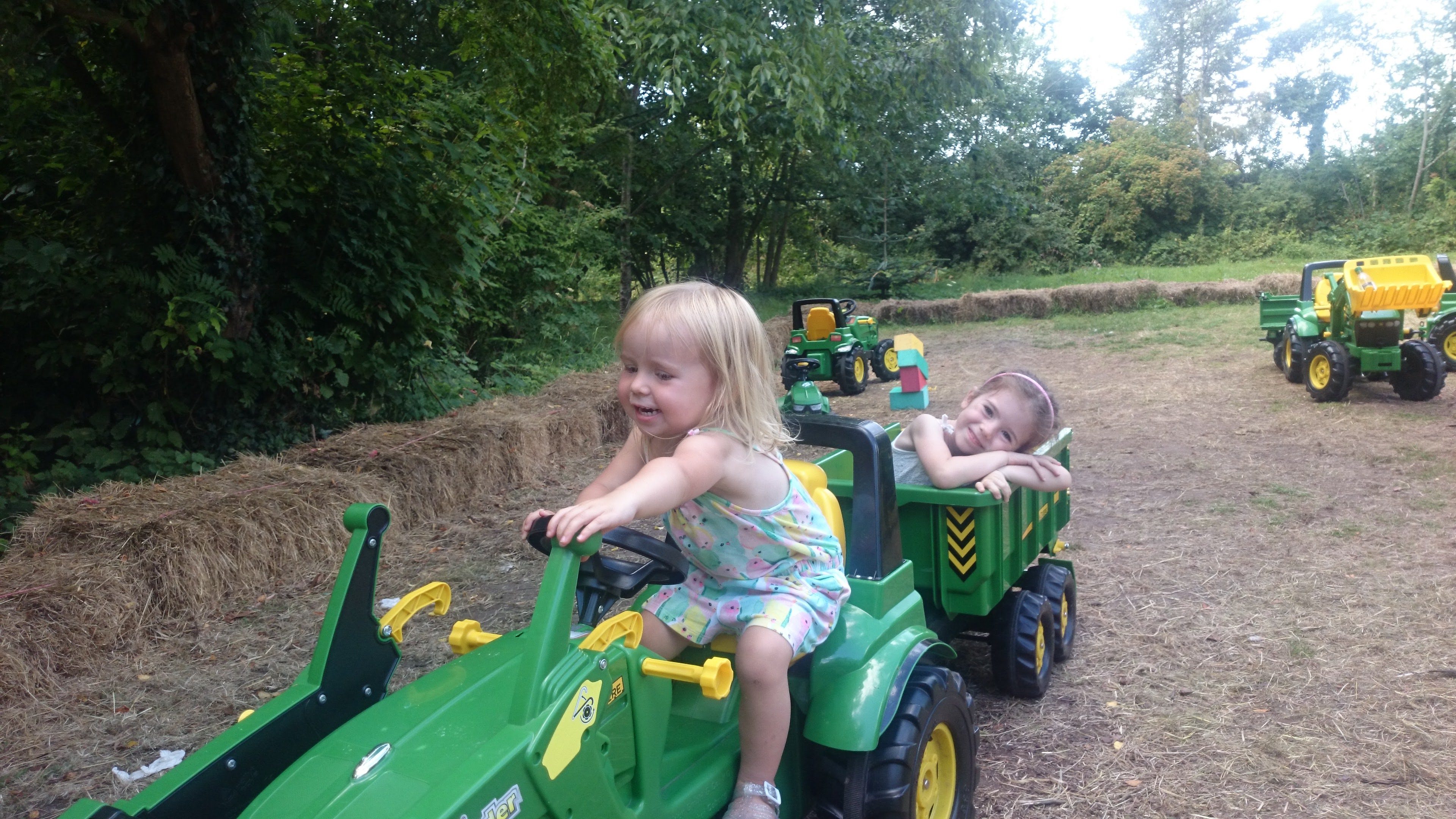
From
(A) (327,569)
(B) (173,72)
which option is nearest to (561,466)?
(A) (327,569)

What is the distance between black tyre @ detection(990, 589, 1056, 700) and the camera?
11.0ft

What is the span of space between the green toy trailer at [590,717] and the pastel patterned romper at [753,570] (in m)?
0.13

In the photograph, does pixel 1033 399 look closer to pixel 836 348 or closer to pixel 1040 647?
pixel 1040 647

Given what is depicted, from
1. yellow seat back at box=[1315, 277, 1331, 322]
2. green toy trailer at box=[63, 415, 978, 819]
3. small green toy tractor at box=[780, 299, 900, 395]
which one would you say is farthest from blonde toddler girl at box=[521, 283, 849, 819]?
yellow seat back at box=[1315, 277, 1331, 322]

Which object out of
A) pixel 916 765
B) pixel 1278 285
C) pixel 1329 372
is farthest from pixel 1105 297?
pixel 916 765

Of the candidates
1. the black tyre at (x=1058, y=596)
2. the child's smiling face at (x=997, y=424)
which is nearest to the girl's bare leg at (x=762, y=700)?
the child's smiling face at (x=997, y=424)

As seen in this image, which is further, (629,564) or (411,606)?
(411,606)

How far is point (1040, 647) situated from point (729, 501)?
1808mm

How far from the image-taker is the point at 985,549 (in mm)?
3064

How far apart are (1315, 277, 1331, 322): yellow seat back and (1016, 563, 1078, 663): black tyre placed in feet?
22.5

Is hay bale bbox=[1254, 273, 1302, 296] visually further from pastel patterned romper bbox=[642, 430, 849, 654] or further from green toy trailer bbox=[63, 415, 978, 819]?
pastel patterned romper bbox=[642, 430, 849, 654]

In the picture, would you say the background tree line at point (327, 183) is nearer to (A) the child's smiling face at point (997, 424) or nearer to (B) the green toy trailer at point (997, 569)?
(B) the green toy trailer at point (997, 569)

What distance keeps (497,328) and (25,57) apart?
7.26m

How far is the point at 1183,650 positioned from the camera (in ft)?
12.5
